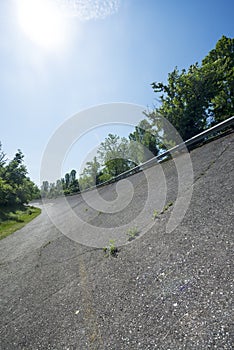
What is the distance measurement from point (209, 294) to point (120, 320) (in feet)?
3.33

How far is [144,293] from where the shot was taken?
219cm

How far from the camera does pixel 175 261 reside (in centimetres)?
246

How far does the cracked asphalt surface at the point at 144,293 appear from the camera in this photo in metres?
1.68

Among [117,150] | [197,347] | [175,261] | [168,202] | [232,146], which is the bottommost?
[197,347]

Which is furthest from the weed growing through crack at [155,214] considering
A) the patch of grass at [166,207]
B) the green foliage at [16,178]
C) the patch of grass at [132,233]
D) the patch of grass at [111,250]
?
the green foliage at [16,178]

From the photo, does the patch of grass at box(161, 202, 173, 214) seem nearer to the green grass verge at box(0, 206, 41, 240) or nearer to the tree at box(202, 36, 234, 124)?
the green grass verge at box(0, 206, 41, 240)

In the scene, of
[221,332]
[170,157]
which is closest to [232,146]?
[170,157]

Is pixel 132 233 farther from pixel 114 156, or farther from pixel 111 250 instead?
pixel 114 156

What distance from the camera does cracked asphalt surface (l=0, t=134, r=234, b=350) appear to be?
168 cm

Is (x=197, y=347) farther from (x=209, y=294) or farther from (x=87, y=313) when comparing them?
(x=87, y=313)

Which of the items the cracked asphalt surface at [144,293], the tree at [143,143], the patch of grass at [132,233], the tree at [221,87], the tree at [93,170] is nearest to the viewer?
the cracked asphalt surface at [144,293]

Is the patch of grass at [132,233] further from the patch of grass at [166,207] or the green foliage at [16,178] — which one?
the green foliage at [16,178]

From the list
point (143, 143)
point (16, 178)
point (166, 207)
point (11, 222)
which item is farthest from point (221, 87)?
point (16, 178)

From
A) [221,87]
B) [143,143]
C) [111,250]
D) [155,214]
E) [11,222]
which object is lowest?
[111,250]
